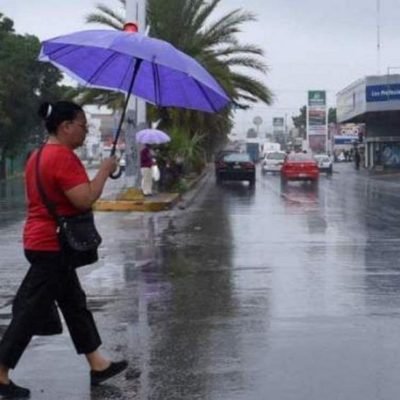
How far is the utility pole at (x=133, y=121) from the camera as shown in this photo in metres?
22.4

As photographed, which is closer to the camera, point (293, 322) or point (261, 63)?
point (293, 322)


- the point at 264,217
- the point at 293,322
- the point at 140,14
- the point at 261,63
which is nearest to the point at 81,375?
the point at 293,322

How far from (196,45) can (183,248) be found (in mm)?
20895

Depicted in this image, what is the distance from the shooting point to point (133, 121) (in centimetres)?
2286

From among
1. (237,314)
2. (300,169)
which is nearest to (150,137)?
(300,169)

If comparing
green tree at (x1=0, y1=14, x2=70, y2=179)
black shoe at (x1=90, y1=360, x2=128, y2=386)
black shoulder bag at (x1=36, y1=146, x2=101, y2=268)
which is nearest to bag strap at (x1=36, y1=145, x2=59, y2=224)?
black shoulder bag at (x1=36, y1=146, x2=101, y2=268)

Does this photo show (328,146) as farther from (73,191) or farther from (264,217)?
(73,191)

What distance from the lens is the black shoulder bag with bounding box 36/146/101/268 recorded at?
5.75 m

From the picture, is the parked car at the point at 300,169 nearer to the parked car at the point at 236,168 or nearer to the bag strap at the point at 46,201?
the parked car at the point at 236,168

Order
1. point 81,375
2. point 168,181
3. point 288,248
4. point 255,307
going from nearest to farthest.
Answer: point 81,375 → point 255,307 → point 288,248 → point 168,181

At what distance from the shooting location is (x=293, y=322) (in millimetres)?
8086

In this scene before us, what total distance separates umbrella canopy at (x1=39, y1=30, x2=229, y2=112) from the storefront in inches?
1927

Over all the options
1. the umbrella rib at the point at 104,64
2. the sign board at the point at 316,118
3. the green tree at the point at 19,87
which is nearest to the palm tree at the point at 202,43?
the green tree at the point at 19,87

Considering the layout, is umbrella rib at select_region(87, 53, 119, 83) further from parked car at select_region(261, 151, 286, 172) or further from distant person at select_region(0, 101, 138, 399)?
parked car at select_region(261, 151, 286, 172)
